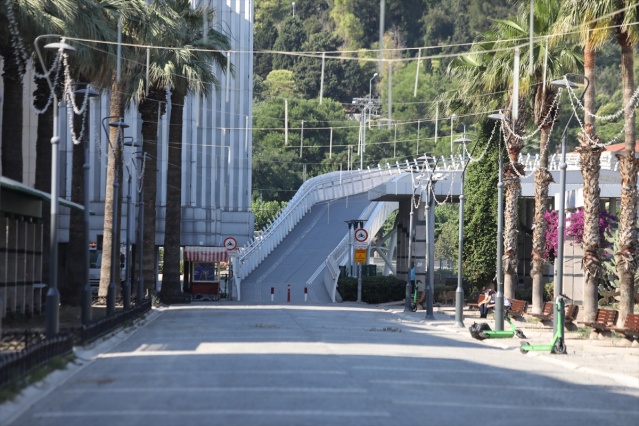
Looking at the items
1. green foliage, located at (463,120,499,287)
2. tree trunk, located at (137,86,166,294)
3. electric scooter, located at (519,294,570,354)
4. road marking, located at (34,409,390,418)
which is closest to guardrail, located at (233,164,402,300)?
tree trunk, located at (137,86,166,294)

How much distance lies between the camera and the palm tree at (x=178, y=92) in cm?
5188

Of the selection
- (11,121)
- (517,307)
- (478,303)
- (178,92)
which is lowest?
(478,303)

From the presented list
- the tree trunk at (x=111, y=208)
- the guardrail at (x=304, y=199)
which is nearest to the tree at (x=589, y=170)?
the tree trunk at (x=111, y=208)

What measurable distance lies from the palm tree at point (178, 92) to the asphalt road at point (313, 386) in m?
22.5

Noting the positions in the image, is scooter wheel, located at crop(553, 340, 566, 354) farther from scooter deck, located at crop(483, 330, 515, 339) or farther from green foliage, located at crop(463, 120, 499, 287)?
green foliage, located at crop(463, 120, 499, 287)

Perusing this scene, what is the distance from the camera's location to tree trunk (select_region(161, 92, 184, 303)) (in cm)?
5266

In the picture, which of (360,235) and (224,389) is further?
(360,235)

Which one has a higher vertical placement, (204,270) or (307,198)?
(307,198)

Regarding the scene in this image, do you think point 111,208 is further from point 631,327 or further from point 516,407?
point 516,407

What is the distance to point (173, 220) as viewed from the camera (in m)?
52.8

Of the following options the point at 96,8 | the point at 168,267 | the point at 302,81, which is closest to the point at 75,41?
the point at 96,8

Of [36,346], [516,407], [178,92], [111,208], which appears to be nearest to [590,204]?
[516,407]

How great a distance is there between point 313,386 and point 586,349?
1282cm

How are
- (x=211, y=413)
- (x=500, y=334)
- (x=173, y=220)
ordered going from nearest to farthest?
1. (x=211, y=413)
2. (x=500, y=334)
3. (x=173, y=220)
